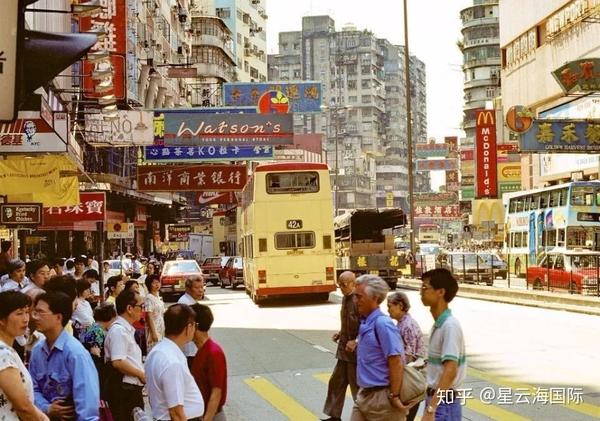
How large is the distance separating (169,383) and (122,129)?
1146 inches

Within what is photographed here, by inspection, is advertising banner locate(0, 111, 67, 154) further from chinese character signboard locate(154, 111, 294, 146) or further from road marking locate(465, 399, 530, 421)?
chinese character signboard locate(154, 111, 294, 146)

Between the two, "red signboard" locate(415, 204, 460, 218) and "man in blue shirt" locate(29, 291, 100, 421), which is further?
"red signboard" locate(415, 204, 460, 218)

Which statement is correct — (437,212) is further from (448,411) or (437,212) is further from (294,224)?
(448,411)

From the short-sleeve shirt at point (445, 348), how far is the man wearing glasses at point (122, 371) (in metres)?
2.74

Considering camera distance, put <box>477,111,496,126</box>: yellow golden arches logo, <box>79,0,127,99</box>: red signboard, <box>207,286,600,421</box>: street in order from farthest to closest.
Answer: <box>477,111,496,126</box>: yellow golden arches logo
<box>79,0,127,99</box>: red signboard
<box>207,286,600,421</box>: street

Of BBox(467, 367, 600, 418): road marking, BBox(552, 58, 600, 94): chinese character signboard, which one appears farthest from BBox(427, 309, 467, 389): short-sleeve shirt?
BBox(552, 58, 600, 94): chinese character signboard

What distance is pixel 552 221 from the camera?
3988cm

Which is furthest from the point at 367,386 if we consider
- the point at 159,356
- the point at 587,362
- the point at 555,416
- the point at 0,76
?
the point at 587,362

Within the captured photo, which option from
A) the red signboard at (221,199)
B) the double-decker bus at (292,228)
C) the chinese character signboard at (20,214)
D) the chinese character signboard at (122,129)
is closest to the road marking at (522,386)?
the chinese character signboard at (20,214)

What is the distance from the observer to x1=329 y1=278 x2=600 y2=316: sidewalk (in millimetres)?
25859

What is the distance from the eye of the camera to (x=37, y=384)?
6.04 meters

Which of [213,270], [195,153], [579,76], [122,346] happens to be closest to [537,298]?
[579,76]

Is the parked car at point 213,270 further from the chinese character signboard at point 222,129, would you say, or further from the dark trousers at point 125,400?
the dark trousers at point 125,400

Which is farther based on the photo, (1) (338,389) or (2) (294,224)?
(2) (294,224)
